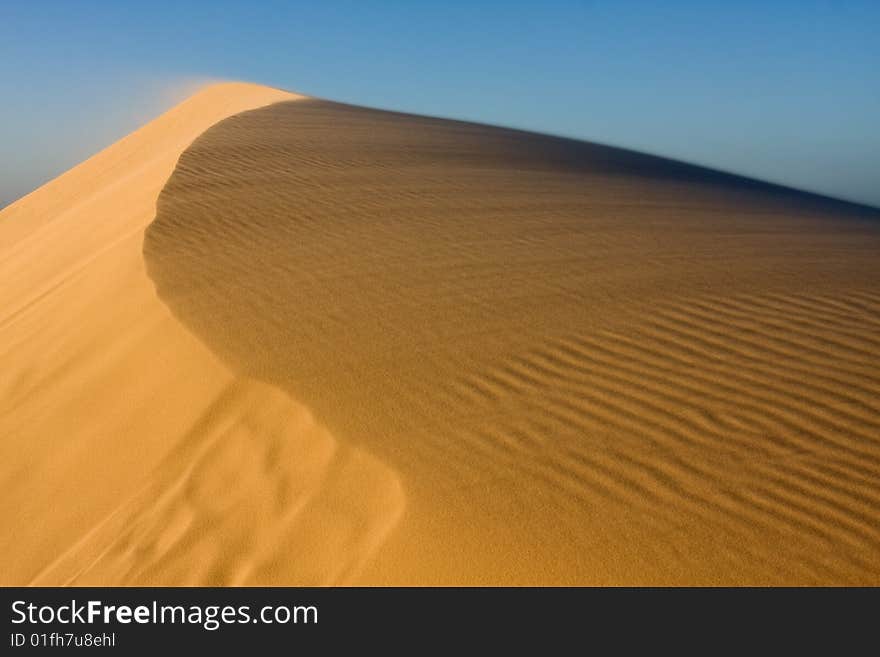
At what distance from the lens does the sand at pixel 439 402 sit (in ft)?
11.4

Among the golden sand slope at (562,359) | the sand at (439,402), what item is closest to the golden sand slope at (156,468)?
the sand at (439,402)

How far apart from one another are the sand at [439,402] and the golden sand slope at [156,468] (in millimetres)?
16

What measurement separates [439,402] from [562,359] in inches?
35.7

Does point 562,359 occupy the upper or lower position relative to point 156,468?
upper

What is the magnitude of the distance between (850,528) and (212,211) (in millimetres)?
6734

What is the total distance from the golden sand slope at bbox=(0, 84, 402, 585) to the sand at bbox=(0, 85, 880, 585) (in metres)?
0.02

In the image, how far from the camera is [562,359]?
498 cm

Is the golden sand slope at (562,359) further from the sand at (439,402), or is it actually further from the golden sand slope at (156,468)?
the golden sand slope at (156,468)

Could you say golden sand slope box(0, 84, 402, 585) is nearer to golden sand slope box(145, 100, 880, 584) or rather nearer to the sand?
the sand

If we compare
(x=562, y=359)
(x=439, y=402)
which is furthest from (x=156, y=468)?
(x=562, y=359)

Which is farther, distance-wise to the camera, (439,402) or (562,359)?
(562,359)

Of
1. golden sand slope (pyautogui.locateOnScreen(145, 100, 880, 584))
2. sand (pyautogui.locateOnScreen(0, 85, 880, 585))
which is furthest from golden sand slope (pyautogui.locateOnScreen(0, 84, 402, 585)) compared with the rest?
golden sand slope (pyautogui.locateOnScreen(145, 100, 880, 584))

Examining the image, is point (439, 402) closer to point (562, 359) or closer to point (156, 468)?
point (562, 359)
